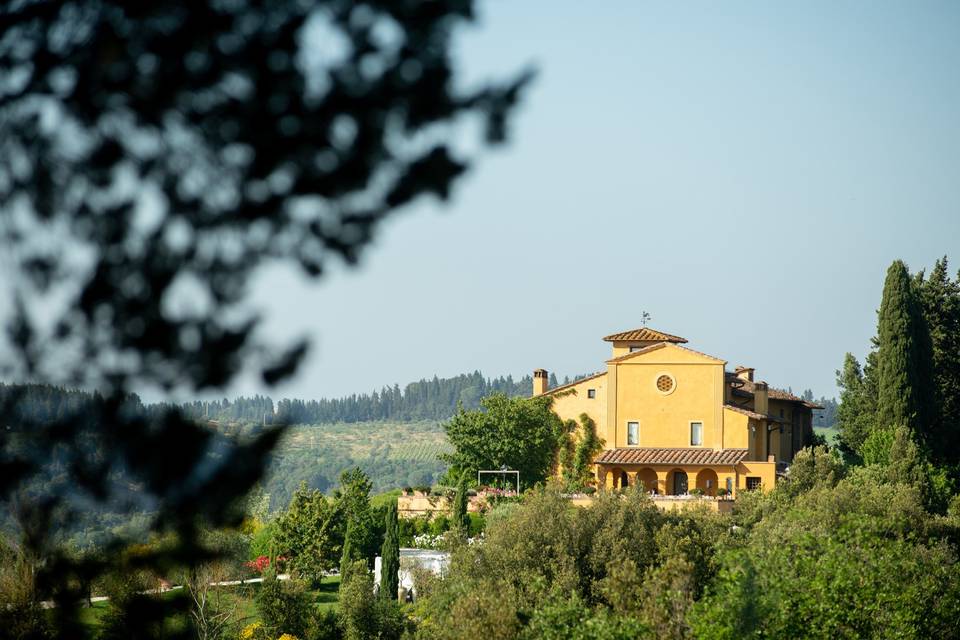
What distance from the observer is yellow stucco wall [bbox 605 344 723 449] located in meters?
47.5

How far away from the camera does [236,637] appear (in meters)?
29.5

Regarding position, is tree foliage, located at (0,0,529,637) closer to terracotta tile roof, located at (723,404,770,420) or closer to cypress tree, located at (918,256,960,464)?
terracotta tile roof, located at (723,404,770,420)

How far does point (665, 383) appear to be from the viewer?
158ft

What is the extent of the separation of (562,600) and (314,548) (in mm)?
19157

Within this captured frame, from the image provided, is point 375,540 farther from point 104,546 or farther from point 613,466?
point 104,546

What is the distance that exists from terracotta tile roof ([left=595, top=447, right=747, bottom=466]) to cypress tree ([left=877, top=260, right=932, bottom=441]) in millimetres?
5645

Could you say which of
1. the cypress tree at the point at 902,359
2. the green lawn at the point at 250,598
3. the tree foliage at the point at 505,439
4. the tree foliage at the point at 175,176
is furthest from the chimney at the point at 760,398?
the tree foliage at the point at 175,176

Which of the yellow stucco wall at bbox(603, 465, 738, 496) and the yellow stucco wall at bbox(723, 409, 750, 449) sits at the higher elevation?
the yellow stucco wall at bbox(723, 409, 750, 449)

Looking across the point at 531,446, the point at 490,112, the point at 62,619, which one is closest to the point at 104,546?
the point at 62,619

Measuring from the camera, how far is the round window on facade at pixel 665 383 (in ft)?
157

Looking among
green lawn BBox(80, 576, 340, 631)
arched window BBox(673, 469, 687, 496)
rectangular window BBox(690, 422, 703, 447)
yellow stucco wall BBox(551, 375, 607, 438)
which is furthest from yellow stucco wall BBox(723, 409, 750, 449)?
green lawn BBox(80, 576, 340, 631)

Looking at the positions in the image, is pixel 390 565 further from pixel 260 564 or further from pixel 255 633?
pixel 260 564

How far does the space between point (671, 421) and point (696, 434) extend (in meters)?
1.10

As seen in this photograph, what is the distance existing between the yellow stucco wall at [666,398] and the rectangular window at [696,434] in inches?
4.9
